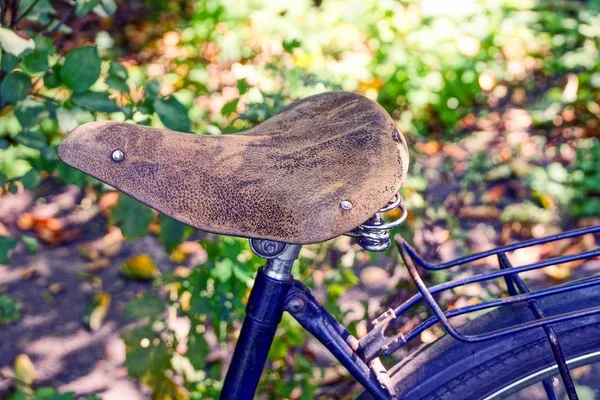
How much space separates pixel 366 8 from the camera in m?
4.12

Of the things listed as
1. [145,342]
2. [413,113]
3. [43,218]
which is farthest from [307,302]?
[413,113]

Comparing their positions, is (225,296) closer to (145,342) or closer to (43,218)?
(145,342)

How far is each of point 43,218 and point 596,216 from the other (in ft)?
8.75

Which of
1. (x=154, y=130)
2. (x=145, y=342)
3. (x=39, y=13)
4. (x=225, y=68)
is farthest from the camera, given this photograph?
(x=225, y=68)

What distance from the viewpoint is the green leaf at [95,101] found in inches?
69.4

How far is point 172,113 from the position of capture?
1850 millimetres

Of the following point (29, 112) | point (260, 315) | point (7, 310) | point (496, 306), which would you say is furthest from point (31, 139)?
point (496, 306)

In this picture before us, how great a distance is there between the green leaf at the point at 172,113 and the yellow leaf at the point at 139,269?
1.32 meters

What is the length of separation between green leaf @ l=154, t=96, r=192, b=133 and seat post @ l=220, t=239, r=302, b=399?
0.63m

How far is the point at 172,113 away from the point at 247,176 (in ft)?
2.27

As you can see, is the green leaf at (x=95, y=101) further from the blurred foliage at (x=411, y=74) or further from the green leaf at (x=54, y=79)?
the blurred foliage at (x=411, y=74)

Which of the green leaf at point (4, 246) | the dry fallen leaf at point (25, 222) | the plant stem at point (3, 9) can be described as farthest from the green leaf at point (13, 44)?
the dry fallen leaf at point (25, 222)

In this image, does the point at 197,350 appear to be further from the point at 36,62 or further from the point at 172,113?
the point at 36,62

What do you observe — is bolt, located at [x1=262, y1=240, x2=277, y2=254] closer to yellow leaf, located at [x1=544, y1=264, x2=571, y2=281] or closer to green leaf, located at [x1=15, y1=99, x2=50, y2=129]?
green leaf, located at [x1=15, y1=99, x2=50, y2=129]
